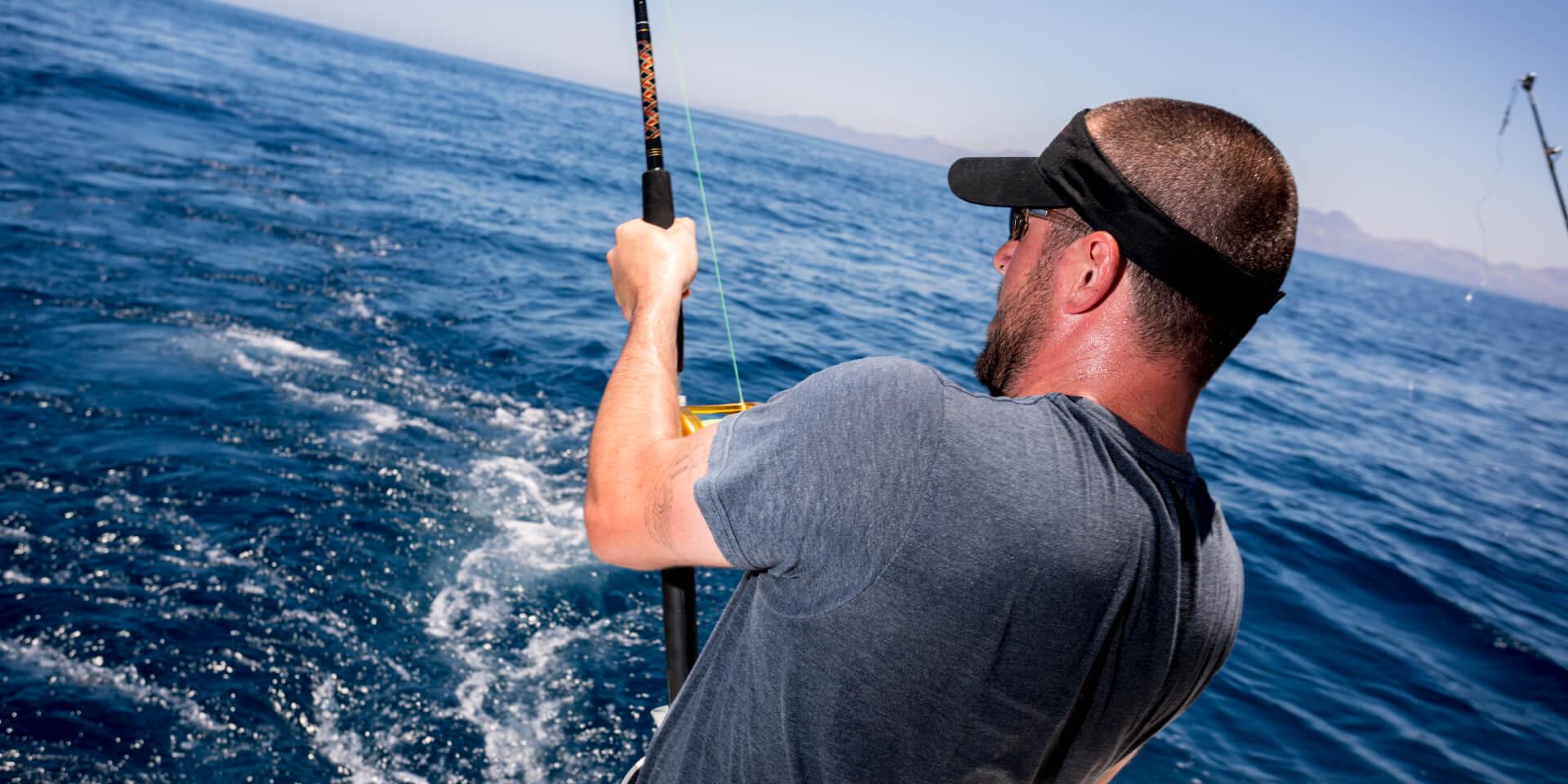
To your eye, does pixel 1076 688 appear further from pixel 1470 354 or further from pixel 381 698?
pixel 1470 354

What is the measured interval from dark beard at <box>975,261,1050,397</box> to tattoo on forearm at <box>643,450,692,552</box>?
51cm

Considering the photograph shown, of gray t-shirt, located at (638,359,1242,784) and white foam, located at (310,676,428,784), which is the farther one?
white foam, located at (310,676,428,784)

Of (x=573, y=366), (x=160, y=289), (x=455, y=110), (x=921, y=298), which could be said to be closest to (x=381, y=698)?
(x=573, y=366)

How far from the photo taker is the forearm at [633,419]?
129cm

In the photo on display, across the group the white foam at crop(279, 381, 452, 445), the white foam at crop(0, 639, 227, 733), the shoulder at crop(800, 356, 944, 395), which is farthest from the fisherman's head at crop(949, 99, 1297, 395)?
the white foam at crop(279, 381, 452, 445)

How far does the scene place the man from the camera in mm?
980

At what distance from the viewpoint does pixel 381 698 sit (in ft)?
12.7

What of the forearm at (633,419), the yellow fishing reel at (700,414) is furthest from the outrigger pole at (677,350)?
the forearm at (633,419)

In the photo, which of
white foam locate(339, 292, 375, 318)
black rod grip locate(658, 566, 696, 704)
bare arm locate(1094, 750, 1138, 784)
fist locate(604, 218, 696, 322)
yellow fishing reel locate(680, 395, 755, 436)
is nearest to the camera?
bare arm locate(1094, 750, 1138, 784)

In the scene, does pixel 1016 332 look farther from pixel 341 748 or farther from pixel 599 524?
pixel 341 748

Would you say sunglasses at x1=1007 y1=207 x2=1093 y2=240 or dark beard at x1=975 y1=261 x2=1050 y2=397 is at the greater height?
sunglasses at x1=1007 y1=207 x2=1093 y2=240

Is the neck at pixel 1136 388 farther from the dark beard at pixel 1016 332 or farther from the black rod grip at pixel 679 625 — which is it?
the black rod grip at pixel 679 625

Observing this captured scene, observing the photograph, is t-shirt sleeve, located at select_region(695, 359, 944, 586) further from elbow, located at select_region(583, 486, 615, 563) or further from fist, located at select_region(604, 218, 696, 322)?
fist, located at select_region(604, 218, 696, 322)

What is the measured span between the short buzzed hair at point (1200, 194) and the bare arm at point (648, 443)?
0.67 meters
